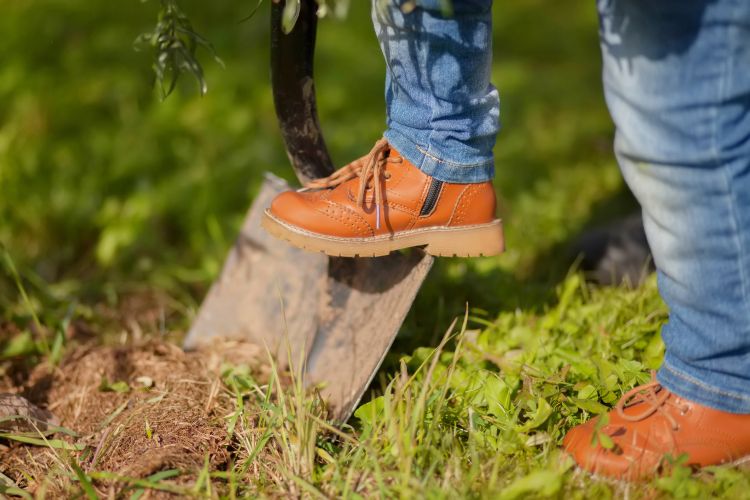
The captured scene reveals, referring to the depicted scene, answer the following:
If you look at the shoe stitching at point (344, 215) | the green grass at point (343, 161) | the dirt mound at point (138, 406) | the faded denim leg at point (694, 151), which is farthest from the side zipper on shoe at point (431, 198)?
the dirt mound at point (138, 406)

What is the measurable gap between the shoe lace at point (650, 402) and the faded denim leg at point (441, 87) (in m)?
0.61

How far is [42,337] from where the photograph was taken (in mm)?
2309

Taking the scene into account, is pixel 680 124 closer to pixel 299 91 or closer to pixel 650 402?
pixel 650 402

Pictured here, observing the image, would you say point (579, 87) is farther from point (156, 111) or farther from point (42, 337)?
point (42, 337)

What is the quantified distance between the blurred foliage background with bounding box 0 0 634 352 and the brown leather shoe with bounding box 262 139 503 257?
1.37 ft

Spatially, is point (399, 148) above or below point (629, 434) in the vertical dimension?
above

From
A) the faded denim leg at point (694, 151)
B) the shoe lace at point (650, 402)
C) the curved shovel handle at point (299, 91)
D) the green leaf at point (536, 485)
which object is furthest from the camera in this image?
the curved shovel handle at point (299, 91)

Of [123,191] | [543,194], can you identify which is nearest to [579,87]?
[543,194]

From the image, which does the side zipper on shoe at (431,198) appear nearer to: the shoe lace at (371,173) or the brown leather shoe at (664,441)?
the shoe lace at (371,173)

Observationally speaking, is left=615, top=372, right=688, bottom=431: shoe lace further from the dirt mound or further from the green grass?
the dirt mound

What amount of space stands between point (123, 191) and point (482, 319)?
1883 millimetres

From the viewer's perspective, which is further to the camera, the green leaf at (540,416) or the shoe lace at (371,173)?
the shoe lace at (371,173)

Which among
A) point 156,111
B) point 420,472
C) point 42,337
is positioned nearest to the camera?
point 420,472

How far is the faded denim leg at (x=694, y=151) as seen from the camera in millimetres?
1393
